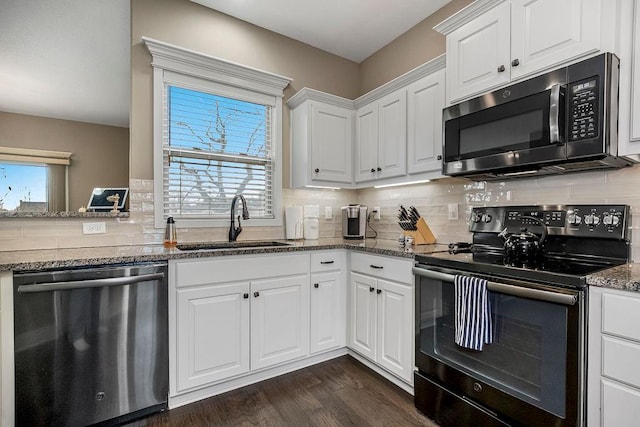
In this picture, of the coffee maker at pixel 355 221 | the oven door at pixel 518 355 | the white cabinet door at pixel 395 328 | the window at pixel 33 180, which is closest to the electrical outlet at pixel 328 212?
the coffee maker at pixel 355 221

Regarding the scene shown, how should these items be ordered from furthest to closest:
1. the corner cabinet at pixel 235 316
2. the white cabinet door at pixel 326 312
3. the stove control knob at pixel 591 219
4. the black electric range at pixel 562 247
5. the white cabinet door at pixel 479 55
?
the white cabinet door at pixel 326 312
the corner cabinet at pixel 235 316
the white cabinet door at pixel 479 55
the stove control knob at pixel 591 219
the black electric range at pixel 562 247

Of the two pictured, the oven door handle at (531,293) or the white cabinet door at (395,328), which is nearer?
the oven door handle at (531,293)

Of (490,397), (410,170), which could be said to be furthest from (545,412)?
(410,170)

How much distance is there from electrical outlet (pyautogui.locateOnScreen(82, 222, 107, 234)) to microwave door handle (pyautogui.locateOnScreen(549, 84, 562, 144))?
2720 mm

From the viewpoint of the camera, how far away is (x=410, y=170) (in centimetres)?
246

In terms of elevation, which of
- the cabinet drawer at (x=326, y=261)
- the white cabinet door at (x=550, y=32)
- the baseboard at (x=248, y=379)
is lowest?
the baseboard at (x=248, y=379)

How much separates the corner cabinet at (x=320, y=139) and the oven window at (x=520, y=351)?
4.87ft

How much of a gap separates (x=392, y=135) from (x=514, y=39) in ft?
3.46

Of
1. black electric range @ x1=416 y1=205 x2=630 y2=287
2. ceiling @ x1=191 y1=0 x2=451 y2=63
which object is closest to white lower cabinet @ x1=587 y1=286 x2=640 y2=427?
black electric range @ x1=416 y1=205 x2=630 y2=287

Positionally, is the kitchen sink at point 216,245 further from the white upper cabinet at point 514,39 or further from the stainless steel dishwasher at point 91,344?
the white upper cabinet at point 514,39

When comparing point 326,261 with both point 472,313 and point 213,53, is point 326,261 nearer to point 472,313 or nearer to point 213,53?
point 472,313

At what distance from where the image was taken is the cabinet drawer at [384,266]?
199 cm

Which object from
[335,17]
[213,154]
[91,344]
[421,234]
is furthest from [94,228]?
[335,17]

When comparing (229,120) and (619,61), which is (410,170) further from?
(229,120)
